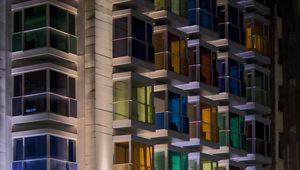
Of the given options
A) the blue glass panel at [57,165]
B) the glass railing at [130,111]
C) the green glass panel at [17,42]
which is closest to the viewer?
the blue glass panel at [57,165]

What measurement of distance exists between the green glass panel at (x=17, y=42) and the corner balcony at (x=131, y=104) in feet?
15.0

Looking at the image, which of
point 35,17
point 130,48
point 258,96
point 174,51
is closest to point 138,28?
point 130,48

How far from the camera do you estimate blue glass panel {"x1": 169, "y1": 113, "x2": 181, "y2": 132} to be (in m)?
44.5

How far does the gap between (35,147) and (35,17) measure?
5.75m

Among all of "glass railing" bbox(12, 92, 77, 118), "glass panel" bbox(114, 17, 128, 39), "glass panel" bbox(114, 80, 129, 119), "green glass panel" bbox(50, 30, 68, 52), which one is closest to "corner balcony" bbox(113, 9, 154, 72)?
"glass panel" bbox(114, 17, 128, 39)

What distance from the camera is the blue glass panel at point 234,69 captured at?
165ft

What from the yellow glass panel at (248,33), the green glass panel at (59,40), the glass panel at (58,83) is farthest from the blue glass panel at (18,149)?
the yellow glass panel at (248,33)

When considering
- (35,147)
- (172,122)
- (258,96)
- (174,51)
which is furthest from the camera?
(258,96)

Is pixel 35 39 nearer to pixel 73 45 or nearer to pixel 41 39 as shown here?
pixel 41 39

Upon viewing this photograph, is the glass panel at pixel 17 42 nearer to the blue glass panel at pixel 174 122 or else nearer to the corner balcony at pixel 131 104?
the corner balcony at pixel 131 104

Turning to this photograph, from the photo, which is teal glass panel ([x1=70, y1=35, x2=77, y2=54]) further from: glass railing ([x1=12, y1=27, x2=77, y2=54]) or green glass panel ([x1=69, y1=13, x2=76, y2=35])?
green glass panel ([x1=69, y1=13, x2=76, y2=35])

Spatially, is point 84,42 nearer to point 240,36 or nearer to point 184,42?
point 184,42

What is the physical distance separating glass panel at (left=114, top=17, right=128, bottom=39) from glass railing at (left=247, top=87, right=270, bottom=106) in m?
11.9

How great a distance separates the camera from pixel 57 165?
127ft
